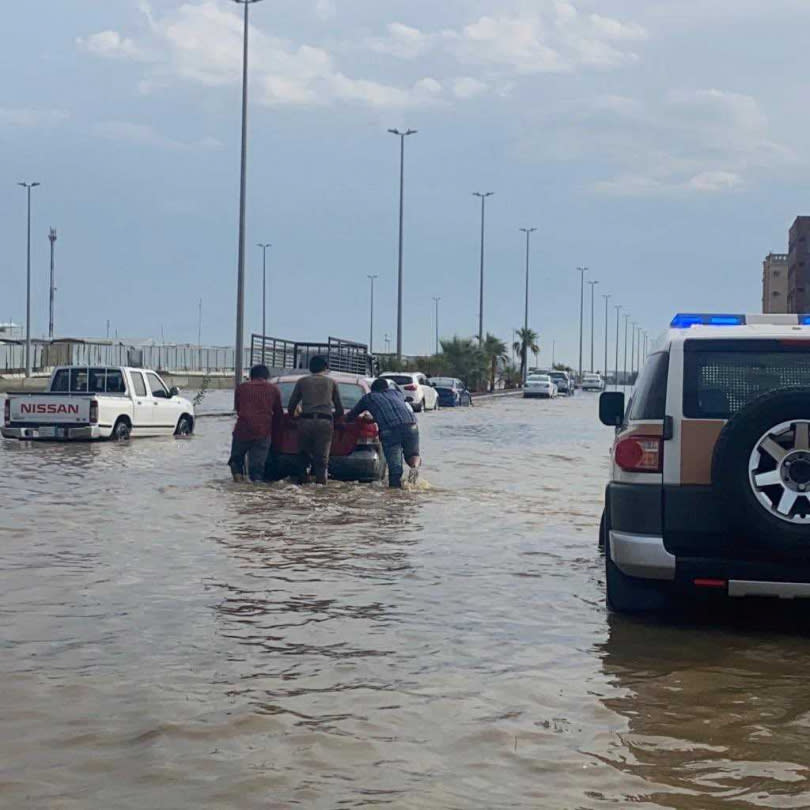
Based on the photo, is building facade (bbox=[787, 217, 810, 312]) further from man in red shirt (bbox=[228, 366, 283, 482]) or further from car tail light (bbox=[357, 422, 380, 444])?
man in red shirt (bbox=[228, 366, 283, 482])

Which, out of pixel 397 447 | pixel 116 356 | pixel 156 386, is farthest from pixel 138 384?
pixel 116 356

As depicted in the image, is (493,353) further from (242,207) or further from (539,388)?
(242,207)

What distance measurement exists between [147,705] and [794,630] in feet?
14.3

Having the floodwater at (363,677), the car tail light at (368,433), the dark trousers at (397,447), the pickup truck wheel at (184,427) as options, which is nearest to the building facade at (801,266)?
the pickup truck wheel at (184,427)

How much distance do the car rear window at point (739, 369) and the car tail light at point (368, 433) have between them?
32.1 feet

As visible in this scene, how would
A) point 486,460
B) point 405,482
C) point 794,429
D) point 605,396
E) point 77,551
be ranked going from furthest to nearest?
point 486,460 < point 405,482 < point 77,551 < point 605,396 < point 794,429

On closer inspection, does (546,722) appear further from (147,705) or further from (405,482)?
(405,482)

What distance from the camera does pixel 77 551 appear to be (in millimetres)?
11969

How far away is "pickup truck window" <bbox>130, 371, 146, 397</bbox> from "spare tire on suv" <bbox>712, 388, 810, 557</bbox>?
21.5m

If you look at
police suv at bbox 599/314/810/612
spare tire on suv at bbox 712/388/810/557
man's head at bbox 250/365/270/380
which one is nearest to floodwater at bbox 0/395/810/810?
police suv at bbox 599/314/810/612

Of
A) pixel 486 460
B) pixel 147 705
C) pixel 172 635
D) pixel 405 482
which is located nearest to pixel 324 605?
pixel 172 635

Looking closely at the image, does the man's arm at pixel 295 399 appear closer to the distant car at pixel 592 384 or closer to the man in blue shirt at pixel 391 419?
the man in blue shirt at pixel 391 419

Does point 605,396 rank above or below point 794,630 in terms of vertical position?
above

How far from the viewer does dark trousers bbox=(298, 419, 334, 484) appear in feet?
56.1
